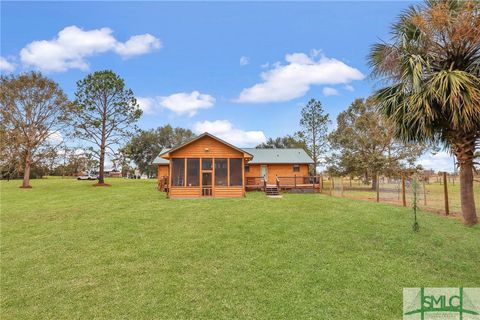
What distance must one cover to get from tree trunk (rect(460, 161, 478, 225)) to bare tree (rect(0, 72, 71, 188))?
30300 mm

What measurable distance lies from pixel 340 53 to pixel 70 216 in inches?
702

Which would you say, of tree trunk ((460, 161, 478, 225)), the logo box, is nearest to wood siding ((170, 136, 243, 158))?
tree trunk ((460, 161, 478, 225))

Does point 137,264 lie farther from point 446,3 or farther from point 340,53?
point 340,53

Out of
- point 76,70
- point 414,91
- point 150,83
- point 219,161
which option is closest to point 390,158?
point 219,161

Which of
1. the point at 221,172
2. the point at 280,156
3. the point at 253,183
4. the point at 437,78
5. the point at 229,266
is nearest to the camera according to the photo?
the point at 229,266

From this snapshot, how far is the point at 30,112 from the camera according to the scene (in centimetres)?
2456

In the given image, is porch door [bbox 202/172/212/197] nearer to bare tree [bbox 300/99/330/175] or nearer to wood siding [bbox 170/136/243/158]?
wood siding [bbox 170/136/243/158]

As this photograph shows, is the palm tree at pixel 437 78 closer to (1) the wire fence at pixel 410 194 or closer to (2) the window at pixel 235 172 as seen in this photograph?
(1) the wire fence at pixel 410 194

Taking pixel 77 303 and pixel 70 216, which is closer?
pixel 77 303

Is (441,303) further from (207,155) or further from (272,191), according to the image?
(272,191)

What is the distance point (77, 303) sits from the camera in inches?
156

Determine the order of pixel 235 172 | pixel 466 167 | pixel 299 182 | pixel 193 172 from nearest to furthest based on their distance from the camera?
1. pixel 466 167
2. pixel 193 172
3. pixel 235 172
4. pixel 299 182

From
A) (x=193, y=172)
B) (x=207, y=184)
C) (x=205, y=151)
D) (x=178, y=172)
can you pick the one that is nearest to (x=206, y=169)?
(x=193, y=172)

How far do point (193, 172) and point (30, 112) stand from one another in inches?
755
